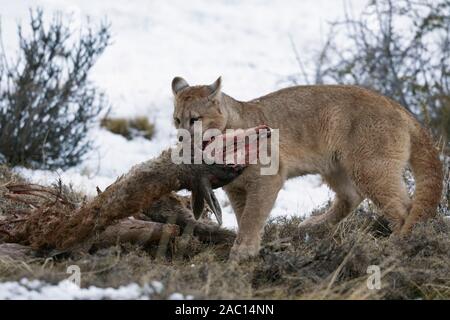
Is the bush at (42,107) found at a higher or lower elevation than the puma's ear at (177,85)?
higher

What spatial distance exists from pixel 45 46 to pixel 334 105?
16.4ft

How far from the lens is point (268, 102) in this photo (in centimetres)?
685

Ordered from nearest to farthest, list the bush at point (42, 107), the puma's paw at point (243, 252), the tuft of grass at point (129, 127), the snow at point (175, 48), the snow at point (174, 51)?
the puma's paw at point (243, 252), the bush at point (42, 107), the snow at point (174, 51), the tuft of grass at point (129, 127), the snow at point (175, 48)

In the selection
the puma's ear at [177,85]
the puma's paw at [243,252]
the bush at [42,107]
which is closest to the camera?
the puma's paw at [243,252]

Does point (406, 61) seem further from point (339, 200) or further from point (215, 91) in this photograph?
point (215, 91)

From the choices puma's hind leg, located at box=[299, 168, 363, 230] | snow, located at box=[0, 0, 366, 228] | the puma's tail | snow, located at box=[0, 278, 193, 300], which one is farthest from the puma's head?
snow, located at box=[0, 0, 366, 228]

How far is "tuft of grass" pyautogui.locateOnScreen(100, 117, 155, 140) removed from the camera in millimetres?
12242

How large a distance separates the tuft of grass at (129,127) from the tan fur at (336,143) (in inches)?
Result: 219

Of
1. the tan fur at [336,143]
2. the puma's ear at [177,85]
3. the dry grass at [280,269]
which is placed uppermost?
the puma's ear at [177,85]

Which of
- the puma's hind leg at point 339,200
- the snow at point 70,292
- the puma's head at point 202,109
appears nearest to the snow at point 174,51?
the puma's hind leg at point 339,200

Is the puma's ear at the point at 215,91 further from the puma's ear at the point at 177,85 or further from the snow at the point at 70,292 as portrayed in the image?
the snow at the point at 70,292

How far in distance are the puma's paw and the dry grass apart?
6 cm

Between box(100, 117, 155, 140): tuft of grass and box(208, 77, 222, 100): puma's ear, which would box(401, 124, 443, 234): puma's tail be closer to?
box(208, 77, 222, 100): puma's ear

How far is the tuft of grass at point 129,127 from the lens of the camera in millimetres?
12242
